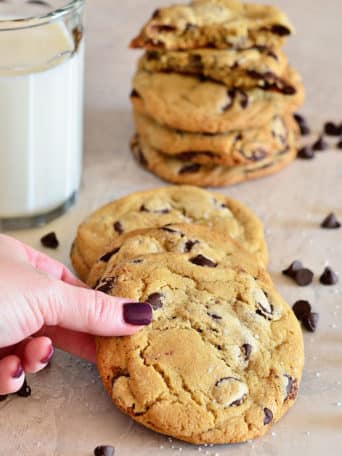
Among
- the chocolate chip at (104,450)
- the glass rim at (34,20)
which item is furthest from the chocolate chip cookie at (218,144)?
the chocolate chip at (104,450)

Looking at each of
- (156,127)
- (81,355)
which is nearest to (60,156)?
(156,127)

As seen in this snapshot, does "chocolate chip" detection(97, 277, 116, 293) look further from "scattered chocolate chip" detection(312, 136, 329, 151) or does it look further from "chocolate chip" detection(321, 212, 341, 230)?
"scattered chocolate chip" detection(312, 136, 329, 151)

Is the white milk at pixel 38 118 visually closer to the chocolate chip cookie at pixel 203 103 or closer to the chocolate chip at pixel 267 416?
the chocolate chip cookie at pixel 203 103

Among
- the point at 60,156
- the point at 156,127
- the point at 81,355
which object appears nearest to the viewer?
the point at 81,355

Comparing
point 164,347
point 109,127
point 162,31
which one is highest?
point 162,31

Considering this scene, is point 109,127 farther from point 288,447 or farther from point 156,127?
point 288,447

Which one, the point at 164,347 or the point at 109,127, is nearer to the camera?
the point at 164,347
